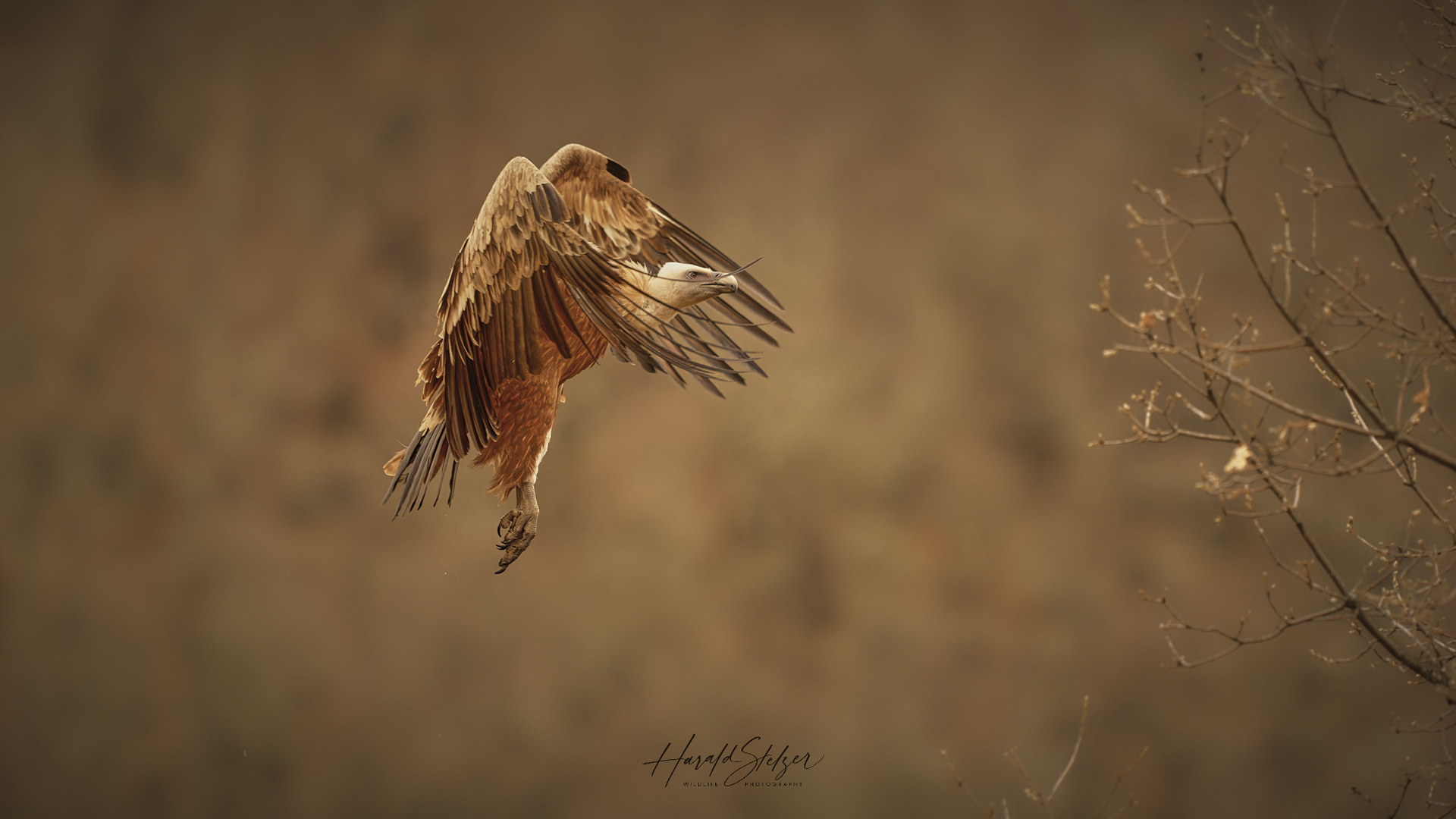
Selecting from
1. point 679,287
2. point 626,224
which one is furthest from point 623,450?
point 679,287

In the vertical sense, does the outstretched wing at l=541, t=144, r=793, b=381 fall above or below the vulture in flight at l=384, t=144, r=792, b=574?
above

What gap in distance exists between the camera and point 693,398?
3264mm

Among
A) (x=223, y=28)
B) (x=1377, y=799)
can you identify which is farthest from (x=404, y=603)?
(x=1377, y=799)

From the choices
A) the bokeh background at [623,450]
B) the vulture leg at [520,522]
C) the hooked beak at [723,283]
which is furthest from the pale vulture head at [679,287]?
the bokeh background at [623,450]

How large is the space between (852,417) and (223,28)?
9.04ft

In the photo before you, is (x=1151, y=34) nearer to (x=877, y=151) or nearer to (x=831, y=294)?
(x=877, y=151)

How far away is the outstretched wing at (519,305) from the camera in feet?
5.61
